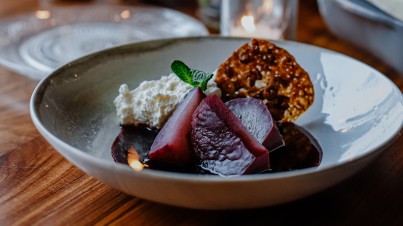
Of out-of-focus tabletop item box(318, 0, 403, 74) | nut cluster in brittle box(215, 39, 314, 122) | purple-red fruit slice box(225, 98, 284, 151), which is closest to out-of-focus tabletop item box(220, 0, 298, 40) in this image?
out-of-focus tabletop item box(318, 0, 403, 74)

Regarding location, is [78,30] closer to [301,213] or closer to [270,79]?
[270,79]

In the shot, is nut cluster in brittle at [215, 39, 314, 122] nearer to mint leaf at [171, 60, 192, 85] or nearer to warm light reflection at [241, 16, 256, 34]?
mint leaf at [171, 60, 192, 85]

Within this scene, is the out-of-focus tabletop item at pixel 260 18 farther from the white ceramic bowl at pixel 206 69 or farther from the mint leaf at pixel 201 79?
the mint leaf at pixel 201 79

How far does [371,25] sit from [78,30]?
3.00 ft

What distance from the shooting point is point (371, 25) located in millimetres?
1566

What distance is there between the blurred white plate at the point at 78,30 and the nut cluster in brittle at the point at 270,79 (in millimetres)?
570

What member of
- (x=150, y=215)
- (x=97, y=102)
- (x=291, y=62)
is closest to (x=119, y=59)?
(x=97, y=102)

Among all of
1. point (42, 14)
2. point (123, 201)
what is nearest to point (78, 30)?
point (42, 14)

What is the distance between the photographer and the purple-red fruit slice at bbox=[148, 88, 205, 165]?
1030mm

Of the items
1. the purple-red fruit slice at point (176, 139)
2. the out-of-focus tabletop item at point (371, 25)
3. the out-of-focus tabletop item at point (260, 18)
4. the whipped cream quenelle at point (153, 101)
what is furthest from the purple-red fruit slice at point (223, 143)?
the out-of-focus tabletop item at point (260, 18)

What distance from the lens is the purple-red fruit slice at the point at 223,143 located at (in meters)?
0.97

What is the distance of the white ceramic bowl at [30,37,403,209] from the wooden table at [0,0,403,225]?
66 millimetres

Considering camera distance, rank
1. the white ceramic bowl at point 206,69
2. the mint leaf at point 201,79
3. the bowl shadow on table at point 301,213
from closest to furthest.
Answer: the white ceramic bowl at point 206,69, the bowl shadow on table at point 301,213, the mint leaf at point 201,79

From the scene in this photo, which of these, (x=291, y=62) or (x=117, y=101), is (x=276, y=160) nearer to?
(x=291, y=62)
